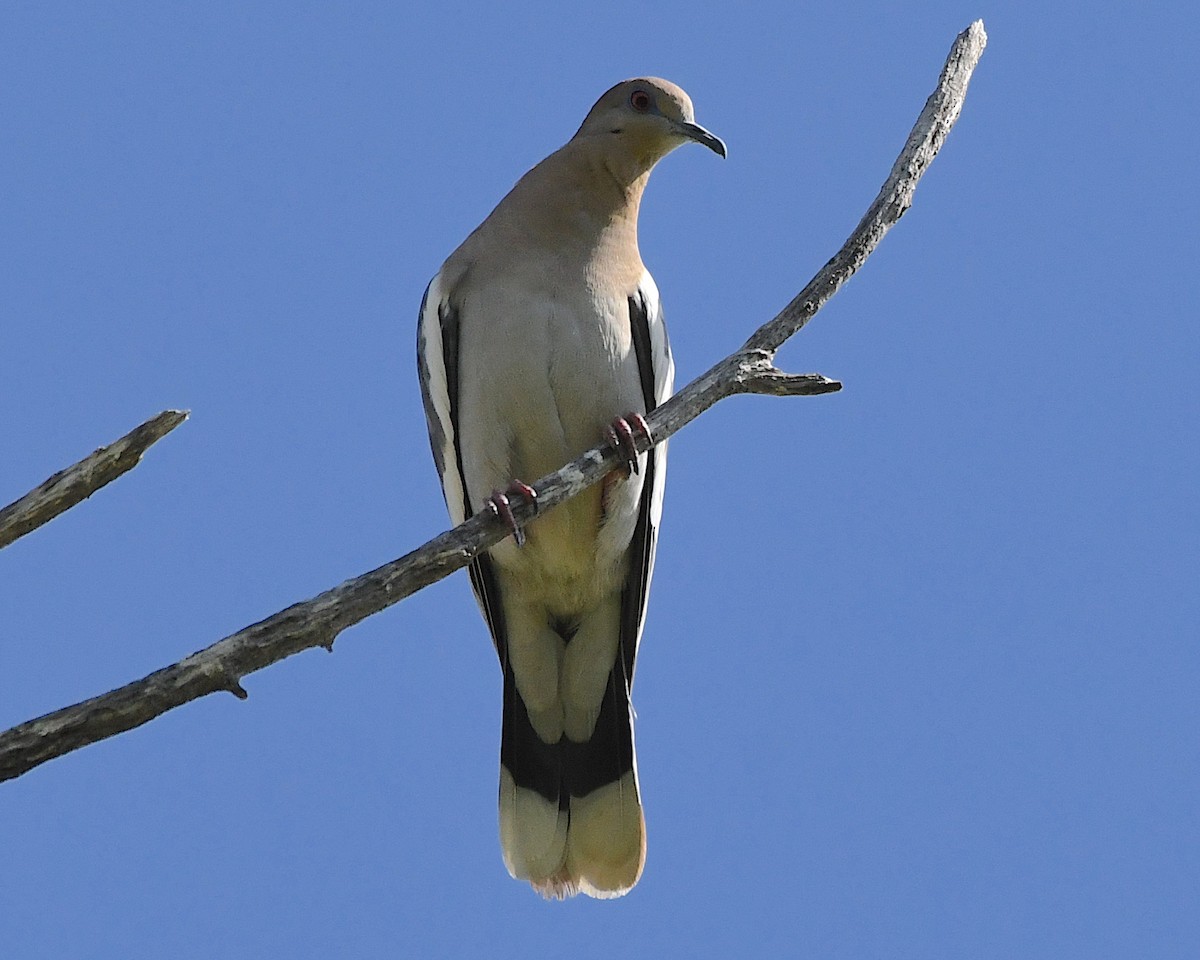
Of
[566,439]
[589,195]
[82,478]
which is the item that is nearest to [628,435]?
[566,439]

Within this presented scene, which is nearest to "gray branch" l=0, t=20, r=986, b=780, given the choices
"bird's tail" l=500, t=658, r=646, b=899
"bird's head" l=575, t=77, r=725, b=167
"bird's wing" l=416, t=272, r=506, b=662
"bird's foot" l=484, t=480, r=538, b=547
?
"bird's foot" l=484, t=480, r=538, b=547

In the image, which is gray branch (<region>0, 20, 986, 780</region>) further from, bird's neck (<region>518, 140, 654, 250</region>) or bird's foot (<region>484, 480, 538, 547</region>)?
bird's neck (<region>518, 140, 654, 250</region>)

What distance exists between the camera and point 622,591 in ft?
16.9

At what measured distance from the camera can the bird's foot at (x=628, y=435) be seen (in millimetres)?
4406

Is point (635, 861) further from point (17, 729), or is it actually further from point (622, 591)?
point (17, 729)

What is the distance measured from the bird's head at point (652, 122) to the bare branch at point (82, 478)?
7.91ft

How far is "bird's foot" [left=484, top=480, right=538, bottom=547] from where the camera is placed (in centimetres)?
406

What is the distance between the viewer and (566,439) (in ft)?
15.6

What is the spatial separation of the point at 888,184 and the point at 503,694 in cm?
222

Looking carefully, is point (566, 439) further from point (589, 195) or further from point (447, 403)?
point (589, 195)

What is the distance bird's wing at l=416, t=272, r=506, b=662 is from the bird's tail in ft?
1.18

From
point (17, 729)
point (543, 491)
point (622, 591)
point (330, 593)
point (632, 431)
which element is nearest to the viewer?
point (17, 729)

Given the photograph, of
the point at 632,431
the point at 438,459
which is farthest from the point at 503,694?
the point at 632,431

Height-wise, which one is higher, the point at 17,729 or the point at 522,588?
the point at 522,588
